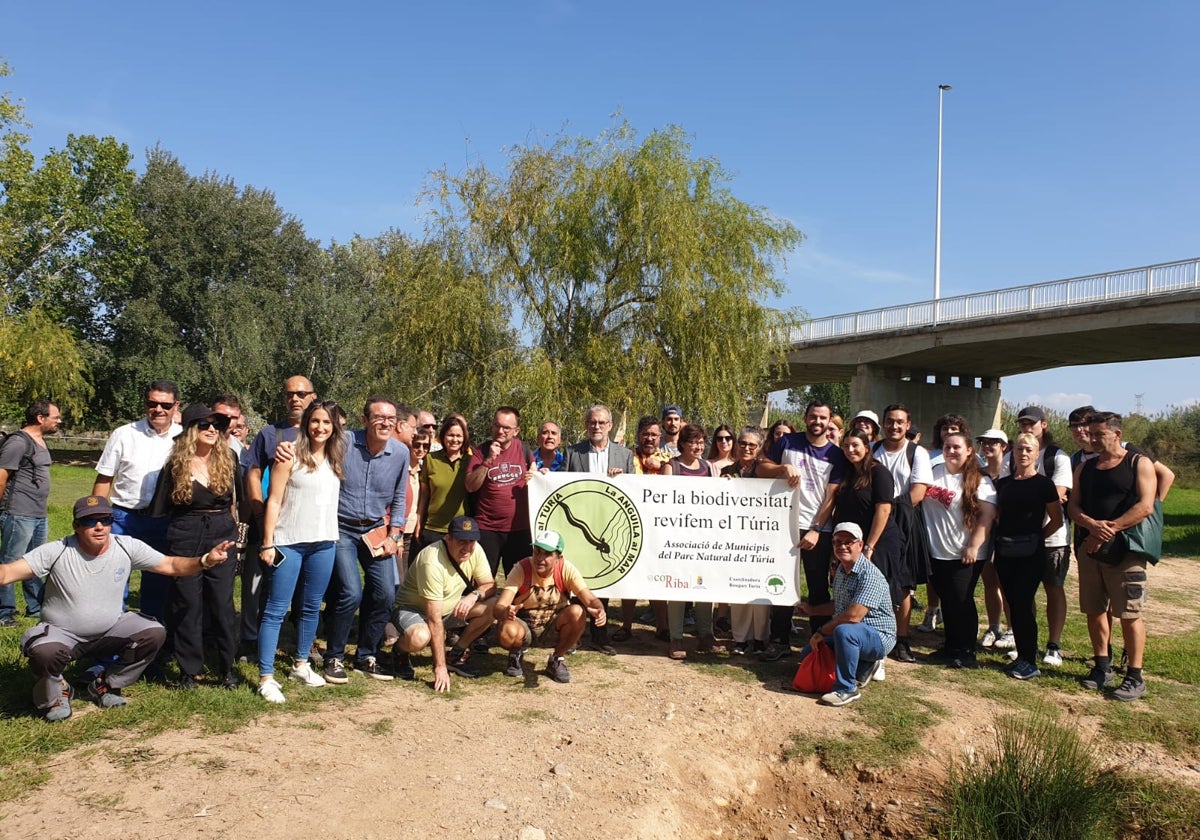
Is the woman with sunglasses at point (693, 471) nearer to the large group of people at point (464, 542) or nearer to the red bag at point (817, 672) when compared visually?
the large group of people at point (464, 542)

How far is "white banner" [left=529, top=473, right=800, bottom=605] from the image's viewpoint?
6566mm

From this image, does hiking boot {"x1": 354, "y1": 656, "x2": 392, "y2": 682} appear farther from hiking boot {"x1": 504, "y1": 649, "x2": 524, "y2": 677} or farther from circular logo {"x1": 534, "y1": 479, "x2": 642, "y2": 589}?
circular logo {"x1": 534, "y1": 479, "x2": 642, "y2": 589}

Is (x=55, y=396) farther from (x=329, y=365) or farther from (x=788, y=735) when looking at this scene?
(x=788, y=735)

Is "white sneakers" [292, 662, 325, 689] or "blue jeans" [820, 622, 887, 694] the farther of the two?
"blue jeans" [820, 622, 887, 694]

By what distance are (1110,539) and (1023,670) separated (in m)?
1.20

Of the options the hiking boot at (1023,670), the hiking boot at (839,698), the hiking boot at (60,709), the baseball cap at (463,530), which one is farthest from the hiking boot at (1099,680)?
the hiking boot at (60,709)

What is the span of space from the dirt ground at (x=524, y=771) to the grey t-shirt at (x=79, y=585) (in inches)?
29.7

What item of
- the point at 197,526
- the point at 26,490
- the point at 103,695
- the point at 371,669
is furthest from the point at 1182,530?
the point at 26,490

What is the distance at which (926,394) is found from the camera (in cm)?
3728

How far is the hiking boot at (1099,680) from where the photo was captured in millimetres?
5969

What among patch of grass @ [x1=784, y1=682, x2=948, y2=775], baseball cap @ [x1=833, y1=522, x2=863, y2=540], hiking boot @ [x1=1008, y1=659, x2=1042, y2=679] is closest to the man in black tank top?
hiking boot @ [x1=1008, y1=659, x2=1042, y2=679]

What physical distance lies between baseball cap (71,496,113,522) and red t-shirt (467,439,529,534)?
8.25 feet

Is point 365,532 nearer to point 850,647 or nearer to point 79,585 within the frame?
point 79,585

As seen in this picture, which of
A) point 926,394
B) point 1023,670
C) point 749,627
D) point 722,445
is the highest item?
point 926,394
